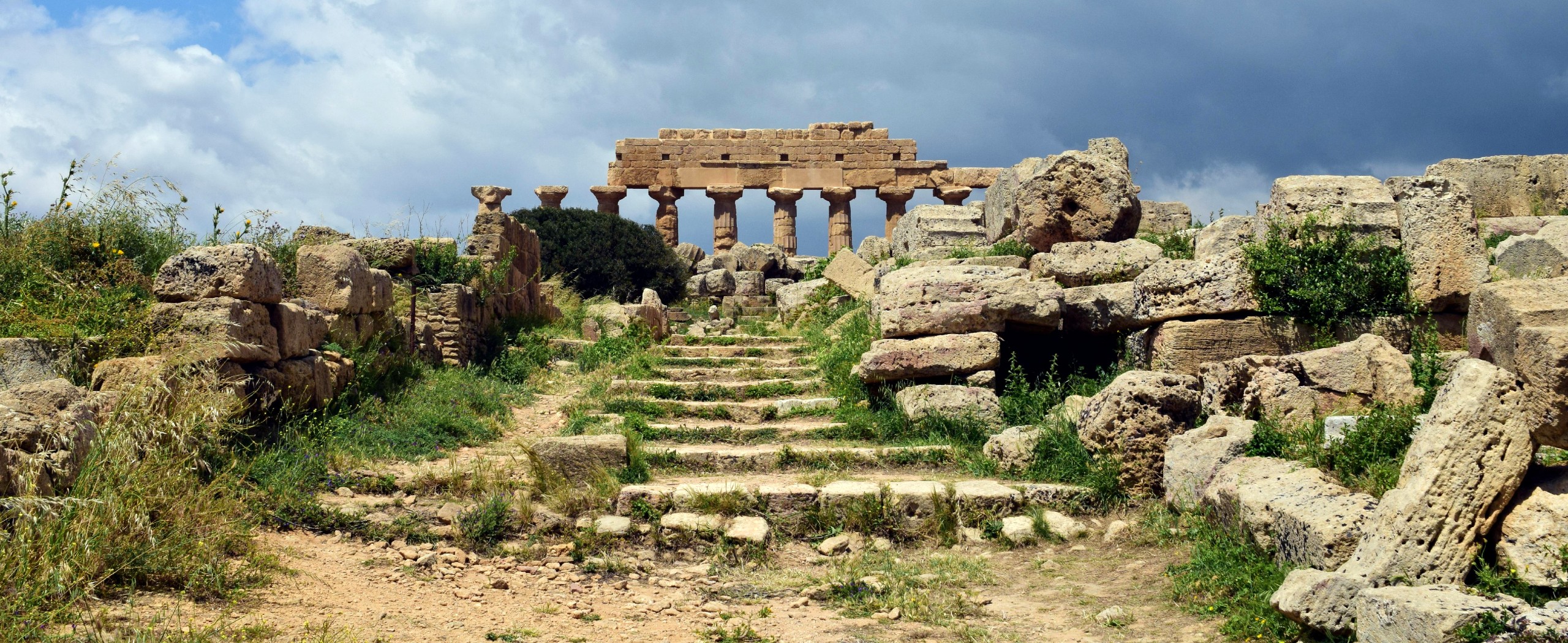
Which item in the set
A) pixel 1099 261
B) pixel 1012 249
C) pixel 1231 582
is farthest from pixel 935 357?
pixel 1231 582

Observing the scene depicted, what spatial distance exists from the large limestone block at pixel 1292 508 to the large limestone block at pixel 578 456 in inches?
159

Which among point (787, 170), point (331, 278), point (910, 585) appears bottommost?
point (910, 585)

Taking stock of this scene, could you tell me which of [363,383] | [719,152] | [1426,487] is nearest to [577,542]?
[363,383]

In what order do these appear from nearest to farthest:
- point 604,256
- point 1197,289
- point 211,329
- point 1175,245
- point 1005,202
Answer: point 211,329, point 1197,289, point 1175,245, point 1005,202, point 604,256

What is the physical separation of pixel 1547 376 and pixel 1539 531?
2.10 feet

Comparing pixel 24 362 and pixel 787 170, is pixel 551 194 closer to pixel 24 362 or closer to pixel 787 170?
pixel 787 170

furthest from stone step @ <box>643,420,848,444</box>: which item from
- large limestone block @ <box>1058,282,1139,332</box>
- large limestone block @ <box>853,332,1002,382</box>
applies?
large limestone block @ <box>1058,282,1139,332</box>

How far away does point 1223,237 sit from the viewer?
10562 mm

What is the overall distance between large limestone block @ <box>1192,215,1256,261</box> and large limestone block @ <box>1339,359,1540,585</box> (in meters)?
4.18

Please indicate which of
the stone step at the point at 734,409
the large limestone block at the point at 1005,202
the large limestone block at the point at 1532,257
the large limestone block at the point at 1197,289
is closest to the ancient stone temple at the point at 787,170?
the large limestone block at the point at 1005,202

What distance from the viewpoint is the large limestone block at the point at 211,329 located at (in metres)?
7.41

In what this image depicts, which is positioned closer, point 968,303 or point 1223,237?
point 968,303

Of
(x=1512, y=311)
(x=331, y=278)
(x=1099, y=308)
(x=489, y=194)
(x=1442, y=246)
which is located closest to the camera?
(x=1512, y=311)

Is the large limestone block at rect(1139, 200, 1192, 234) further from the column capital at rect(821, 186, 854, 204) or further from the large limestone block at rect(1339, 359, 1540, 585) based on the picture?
the column capital at rect(821, 186, 854, 204)
